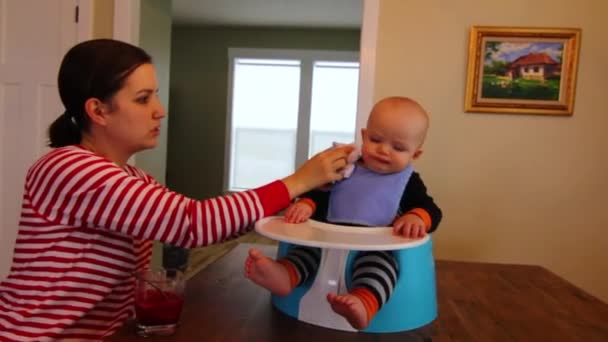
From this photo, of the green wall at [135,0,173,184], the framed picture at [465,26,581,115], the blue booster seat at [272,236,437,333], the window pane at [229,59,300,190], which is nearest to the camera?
the blue booster seat at [272,236,437,333]

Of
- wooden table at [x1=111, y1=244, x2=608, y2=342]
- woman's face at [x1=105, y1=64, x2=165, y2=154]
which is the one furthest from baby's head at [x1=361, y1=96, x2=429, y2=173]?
woman's face at [x1=105, y1=64, x2=165, y2=154]

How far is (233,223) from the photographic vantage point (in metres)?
0.95

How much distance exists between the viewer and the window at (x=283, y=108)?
6.08 m

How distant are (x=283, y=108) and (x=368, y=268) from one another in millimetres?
5402

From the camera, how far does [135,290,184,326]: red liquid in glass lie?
0.84 meters

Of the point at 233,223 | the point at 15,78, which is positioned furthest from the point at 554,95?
the point at 15,78

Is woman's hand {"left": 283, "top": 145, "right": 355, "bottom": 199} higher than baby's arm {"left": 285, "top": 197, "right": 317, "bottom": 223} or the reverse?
higher

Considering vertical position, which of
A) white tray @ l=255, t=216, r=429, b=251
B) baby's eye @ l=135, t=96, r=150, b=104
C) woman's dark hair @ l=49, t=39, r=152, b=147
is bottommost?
white tray @ l=255, t=216, r=429, b=251

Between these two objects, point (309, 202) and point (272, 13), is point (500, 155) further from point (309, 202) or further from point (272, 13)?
point (272, 13)

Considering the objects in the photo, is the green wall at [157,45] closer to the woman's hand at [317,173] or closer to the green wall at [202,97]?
the woman's hand at [317,173]

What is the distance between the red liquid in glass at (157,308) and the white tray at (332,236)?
0.19 metres

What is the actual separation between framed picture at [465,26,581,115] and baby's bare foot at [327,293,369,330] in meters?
1.64

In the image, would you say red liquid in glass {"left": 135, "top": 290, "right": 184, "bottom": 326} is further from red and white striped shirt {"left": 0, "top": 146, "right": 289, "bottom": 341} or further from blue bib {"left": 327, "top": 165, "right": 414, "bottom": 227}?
blue bib {"left": 327, "top": 165, "right": 414, "bottom": 227}

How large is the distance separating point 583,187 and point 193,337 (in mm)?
2023
